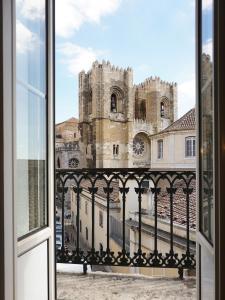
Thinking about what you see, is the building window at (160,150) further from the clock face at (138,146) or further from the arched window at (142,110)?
the arched window at (142,110)

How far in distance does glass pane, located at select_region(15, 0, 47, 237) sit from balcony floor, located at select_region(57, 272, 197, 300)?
103 centimetres

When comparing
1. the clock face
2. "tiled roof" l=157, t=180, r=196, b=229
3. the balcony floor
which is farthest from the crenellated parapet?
the balcony floor

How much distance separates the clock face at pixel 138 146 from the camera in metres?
31.8

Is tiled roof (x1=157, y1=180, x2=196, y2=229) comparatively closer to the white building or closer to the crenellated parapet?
the white building

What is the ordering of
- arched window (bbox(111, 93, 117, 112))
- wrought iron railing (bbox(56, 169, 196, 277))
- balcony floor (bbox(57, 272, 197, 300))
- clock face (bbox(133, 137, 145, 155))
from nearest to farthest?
balcony floor (bbox(57, 272, 197, 300))
wrought iron railing (bbox(56, 169, 196, 277))
arched window (bbox(111, 93, 117, 112))
clock face (bbox(133, 137, 145, 155))

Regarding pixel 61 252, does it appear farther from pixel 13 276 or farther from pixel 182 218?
pixel 13 276

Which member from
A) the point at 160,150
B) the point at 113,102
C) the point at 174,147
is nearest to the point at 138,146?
the point at 113,102

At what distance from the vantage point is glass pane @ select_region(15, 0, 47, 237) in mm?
1341

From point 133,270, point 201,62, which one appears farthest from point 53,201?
point 133,270

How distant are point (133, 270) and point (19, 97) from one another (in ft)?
6.90

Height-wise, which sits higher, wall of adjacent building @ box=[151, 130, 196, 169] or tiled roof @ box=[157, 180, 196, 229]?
wall of adjacent building @ box=[151, 130, 196, 169]

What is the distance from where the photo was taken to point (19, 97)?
1338 millimetres

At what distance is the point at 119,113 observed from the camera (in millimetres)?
32125

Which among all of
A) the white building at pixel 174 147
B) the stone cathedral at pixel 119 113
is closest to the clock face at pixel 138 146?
the stone cathedral at pixel 119 113
